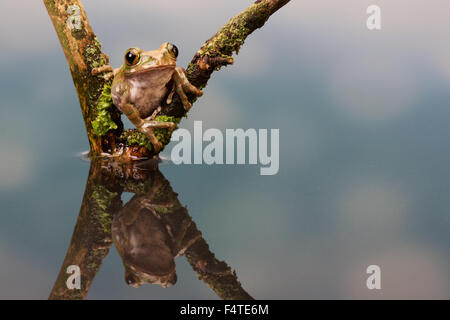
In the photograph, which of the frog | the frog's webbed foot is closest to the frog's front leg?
the frog

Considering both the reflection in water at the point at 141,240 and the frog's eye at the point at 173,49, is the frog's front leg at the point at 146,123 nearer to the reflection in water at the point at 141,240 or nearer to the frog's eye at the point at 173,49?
the frog's eye at the point at 173,49

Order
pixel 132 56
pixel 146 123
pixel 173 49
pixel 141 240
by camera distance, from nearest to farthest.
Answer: pixel 141 240 → pixel 132 56 → pixel 173 49 → pixel 146 123

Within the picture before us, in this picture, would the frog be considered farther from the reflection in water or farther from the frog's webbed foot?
the reflection in water

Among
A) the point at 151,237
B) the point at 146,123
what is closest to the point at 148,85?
the point at 146,123

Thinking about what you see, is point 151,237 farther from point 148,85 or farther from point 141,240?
point 148,85

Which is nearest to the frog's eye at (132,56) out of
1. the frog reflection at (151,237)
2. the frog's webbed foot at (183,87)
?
the frog's webbed foot at (183,87)
